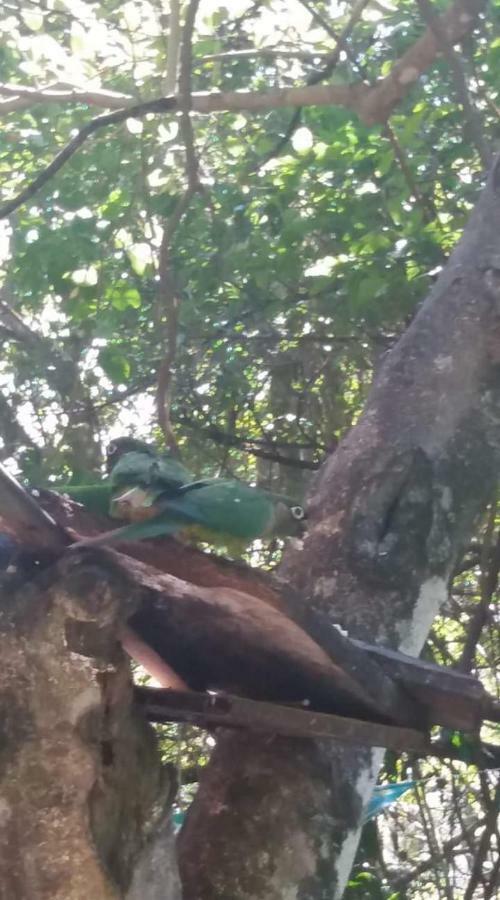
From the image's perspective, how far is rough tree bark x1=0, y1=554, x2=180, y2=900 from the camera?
1338 mm

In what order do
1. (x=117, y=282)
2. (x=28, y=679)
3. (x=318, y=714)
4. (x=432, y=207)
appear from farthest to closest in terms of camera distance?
1. (x=117, y=282)
2. (x=432, y=207)
3. (x=318, y=714)
4. (x=28, y=679)

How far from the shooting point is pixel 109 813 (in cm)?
140

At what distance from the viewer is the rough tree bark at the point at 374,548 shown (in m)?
1.67

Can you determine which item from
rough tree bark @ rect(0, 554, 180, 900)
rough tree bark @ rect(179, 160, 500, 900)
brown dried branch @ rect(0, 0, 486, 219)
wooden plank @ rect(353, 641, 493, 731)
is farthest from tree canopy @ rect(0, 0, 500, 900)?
rough tree bark @ rect(0, 554, 180, 900)

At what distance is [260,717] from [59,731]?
0.35 metres

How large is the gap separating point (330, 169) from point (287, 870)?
273cm

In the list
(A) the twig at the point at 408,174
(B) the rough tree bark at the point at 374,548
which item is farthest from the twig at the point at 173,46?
(B) the rough tree bark at the point at 374,548

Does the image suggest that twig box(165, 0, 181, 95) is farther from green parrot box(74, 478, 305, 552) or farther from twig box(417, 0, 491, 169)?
green parrot box(74, 478, 305, 552)

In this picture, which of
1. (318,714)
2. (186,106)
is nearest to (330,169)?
(186,106)

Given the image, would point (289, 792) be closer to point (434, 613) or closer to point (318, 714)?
point (318, 714)

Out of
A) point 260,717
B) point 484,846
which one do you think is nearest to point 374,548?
point 260,717

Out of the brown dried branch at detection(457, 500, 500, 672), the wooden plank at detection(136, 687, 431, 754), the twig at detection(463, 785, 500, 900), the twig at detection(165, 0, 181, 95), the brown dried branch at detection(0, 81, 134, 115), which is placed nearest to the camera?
the wooden plank at detection(136, 687, 431, 754)

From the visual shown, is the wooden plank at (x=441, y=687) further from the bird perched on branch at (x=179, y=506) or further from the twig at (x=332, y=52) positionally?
the twig at (x=332, y=52)

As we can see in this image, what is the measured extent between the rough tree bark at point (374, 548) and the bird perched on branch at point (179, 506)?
17.9 inches
